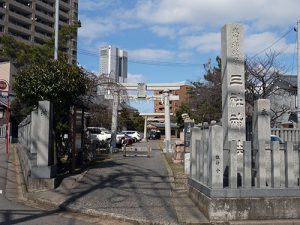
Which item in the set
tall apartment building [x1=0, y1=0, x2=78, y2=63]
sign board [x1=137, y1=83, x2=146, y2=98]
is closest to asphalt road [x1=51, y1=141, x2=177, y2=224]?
sign board [x1=137, y1=83, x2=146, y2=98]

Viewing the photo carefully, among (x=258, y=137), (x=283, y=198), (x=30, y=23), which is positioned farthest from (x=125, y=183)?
(x=30, y=23)

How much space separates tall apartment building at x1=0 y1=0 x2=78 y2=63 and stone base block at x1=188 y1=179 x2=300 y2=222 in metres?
74.2

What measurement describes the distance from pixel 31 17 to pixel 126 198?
85161 millimetres

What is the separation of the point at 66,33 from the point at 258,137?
23.9 metres

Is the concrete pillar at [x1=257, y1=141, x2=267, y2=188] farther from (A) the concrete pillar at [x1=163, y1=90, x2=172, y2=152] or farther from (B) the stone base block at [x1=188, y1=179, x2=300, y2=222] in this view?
(A) the concrete pillar at [x1=163, y1=90, x2=172, y2=152]

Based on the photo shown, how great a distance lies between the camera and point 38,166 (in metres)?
11.8

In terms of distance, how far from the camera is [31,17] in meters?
88.9

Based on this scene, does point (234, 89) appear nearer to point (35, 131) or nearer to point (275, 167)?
point (275, 167)

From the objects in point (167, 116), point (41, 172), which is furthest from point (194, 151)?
point (167, 116)

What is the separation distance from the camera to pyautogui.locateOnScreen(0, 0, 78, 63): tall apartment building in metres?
81.4

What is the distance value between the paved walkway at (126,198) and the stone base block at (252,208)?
0.33 meters

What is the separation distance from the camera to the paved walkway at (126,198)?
8.45m

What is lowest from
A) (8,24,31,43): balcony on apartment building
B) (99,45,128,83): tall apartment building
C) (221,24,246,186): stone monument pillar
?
(221,24,246,186): stone monument pillar

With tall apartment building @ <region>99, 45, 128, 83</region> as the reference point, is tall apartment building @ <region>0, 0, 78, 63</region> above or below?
above
